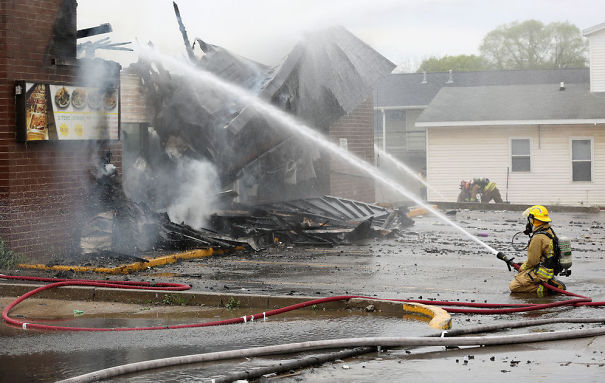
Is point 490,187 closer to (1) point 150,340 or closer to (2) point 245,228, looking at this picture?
(2) point 245,228

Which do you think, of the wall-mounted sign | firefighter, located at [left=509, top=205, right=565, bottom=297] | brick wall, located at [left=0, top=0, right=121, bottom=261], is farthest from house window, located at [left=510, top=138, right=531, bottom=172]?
firefighter, located at [left=509, top=205, right=565, bottom=297]

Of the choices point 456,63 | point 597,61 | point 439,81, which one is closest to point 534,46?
point 456,63

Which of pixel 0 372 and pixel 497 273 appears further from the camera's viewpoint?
pixel 497 273

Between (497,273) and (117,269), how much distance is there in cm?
548

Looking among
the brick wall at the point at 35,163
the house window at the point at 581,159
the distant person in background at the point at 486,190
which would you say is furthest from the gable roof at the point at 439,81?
the brick wall at the point at 35,163

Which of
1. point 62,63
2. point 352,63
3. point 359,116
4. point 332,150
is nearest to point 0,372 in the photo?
point 62,63

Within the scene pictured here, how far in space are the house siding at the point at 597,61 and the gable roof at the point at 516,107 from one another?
430 mm

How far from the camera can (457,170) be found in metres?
29.8

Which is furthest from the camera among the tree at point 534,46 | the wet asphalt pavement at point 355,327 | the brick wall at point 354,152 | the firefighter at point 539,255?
the tree at point 534,46

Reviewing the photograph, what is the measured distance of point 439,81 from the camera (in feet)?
147

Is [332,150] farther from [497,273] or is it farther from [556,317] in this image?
[556,317]

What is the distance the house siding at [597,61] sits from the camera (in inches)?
1150

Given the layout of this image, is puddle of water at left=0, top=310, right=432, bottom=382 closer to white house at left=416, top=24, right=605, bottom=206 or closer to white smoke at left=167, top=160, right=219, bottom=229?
white smoke at left=167, top=160, right=219, bottom=229

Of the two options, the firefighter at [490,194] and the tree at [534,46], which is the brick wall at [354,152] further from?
the tree at [534,46]
